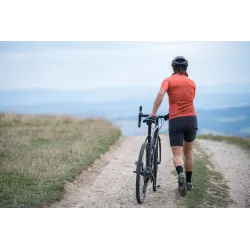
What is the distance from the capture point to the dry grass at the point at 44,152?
25.5ft

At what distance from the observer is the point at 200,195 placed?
8.09 m

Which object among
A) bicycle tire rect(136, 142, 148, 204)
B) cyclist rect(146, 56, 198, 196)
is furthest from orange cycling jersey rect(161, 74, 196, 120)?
bicycle tire rect(136, 142, 148, 204)

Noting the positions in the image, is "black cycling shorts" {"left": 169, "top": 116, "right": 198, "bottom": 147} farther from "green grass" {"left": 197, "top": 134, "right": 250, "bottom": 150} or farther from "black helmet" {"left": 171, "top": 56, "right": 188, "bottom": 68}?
"green grass" {"left": 197, "top": 134, "right": 250, "bottom": 150}

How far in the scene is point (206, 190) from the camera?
8.59 meters

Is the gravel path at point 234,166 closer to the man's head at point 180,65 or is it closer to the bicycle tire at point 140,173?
A: the bicycle tire at point 140,173

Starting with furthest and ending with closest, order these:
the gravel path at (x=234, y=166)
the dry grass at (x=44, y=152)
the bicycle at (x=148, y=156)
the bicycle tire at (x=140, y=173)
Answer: the gravel path at (x=234, y=166) → the dry grass at (x=44, y=152) → the bicycle at (x=148, y=156) → the bicycle tire at (x=140, y=173)

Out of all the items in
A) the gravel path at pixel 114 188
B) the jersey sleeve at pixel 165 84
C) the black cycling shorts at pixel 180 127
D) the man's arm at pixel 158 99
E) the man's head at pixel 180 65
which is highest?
the man's head at pixel 180 65

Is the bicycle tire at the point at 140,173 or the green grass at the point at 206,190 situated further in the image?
the green grass at the point at 206,190

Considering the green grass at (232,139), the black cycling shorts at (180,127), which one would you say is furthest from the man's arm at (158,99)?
the green grass at (232,139)

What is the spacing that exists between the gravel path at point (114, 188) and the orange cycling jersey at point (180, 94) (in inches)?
57.1

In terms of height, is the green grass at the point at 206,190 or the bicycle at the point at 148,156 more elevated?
the bicycle at the point at 148,156

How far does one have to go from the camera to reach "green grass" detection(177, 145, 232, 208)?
7.66m

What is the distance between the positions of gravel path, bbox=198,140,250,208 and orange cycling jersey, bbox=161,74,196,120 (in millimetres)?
1781
